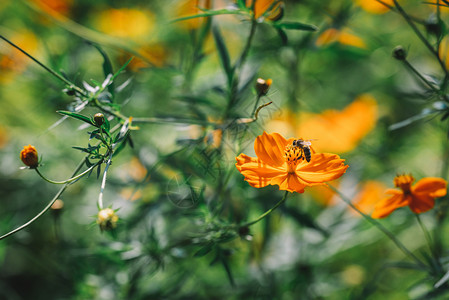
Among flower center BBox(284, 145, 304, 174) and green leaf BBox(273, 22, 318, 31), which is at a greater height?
green leaf BBox(273, 22, 318, 31)

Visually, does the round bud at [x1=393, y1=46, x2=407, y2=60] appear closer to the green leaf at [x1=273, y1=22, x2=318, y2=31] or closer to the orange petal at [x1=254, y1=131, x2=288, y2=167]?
the green leaf at [x1=273, y1=22, x2=318, y2=31]

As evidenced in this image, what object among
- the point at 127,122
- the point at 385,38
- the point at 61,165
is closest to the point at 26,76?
the point at 61,165

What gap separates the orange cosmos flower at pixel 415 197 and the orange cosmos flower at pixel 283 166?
12 cm

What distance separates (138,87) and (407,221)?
1.02 meters

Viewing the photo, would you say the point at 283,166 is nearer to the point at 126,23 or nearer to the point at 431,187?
the point at 431,187

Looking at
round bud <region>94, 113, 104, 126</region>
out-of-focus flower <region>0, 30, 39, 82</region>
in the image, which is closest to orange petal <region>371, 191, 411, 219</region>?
round bud <region>94, 113, 104, 126</region>

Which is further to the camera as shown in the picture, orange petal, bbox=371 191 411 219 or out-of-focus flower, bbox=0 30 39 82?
out-of-focus flower, bbox=0 30 39 82

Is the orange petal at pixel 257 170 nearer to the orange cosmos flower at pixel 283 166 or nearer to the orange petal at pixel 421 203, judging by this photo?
the orange cosmos flower at pixel 283 166

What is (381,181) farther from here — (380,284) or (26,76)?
(26,76)

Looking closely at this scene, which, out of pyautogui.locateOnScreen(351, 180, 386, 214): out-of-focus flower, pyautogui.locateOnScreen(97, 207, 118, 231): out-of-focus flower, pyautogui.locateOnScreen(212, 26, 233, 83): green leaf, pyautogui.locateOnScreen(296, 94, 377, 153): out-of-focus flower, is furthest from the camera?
pyautogui.locateOnScreen(296, 94, 377, 153): out-of-focus flower

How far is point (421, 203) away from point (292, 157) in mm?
264

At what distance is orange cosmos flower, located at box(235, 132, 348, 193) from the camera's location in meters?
0.72

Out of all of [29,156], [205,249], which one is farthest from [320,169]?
[29,156]

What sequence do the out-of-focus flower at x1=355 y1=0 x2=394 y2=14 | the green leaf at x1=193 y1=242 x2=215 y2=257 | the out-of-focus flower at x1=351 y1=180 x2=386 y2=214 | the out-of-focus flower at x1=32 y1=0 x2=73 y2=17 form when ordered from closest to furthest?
the green leaf at x1=193 y1=242 x2=215 y2=257 < the out-of-focus flower at x1=355 y1=0 x2=394 y2=14 < the out-of-focus flower at x1=351 y1=180 x2=386 y2=214 < the out-of-focus flower at x1=32 y1=0 x2=73 y2=17
